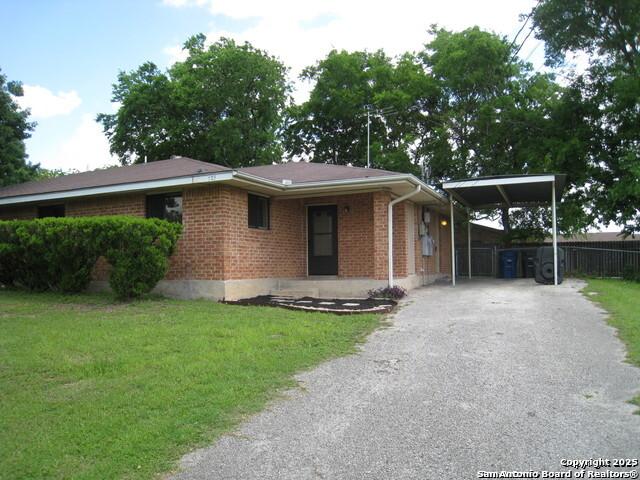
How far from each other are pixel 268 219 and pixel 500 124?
14249mm

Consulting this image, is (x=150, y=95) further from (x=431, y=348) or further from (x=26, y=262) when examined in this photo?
(x=431, y=348)

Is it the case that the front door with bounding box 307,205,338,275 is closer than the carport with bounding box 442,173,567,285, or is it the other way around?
the carport with bounding box 442,173,567,285

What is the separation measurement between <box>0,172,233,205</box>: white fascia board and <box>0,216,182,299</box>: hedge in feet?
3.13

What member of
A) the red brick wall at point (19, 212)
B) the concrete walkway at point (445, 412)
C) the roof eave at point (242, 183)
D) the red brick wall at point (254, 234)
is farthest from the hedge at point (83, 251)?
the concrete walkway at point (445, 412)

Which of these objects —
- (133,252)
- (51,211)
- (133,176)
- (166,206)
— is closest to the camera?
(133,252)

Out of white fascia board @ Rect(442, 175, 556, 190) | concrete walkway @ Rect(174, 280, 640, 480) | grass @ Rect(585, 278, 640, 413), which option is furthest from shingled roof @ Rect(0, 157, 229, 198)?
grass @ Rect(585, 278, 640, 413)

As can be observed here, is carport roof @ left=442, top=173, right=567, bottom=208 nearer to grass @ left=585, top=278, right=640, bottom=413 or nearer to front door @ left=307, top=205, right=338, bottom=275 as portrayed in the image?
grass @ left=585, top=278, right=640, bottom=413

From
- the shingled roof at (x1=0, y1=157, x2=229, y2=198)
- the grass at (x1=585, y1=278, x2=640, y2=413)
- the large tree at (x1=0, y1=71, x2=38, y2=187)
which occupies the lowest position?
the grass at (x1=585, y1=278, x2=640, y2=413)

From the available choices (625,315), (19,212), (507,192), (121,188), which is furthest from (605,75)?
(19,212)

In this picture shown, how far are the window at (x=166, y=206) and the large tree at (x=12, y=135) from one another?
43.1 feet

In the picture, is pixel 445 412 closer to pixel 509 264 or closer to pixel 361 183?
pixel 361 183

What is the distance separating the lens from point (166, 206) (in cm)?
1210

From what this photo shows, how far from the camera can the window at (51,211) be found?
13824 millimetres

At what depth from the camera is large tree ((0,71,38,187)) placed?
21.7 m
